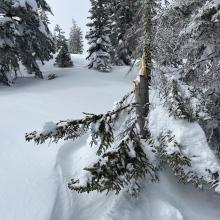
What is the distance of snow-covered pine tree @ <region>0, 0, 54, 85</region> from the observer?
15570 millimetres

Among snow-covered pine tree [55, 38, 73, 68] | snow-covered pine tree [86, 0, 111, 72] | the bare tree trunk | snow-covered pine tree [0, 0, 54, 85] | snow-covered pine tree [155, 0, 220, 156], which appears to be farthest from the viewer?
snow-covered pine tree [55, 38, 73, 68]

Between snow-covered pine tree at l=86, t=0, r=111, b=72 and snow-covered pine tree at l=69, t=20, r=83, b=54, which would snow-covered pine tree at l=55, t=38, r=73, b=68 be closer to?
snow-covered pine tree at l=86, t=0, r=111, b=72

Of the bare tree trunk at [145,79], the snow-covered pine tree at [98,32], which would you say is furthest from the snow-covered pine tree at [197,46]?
the snow-covered pine tree at [98,32]

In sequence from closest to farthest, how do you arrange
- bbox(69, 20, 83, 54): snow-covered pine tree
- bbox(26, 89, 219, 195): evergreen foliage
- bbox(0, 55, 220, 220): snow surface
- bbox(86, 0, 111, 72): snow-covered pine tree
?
bbox(26, 89, 219, 195): evergreen foliage → bbox(0, 55, 220, 220): snow surface → bbox(86, 0, 111, 72): snow-covered pine tree → bbox(69, 20, 83, 54): snow-covered pine tree

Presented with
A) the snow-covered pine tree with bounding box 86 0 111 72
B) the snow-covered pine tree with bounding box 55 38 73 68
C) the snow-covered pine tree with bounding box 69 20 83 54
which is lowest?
the snow-covered pine tree with bounding box 69 20 83 54

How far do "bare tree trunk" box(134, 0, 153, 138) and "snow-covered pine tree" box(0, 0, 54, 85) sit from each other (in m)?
9.96

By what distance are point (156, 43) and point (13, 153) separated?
3.33 m

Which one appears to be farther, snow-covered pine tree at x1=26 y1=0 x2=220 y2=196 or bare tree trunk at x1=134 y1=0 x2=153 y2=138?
bare tree trunk at x1=134 y1=0 x2=153 y2=138

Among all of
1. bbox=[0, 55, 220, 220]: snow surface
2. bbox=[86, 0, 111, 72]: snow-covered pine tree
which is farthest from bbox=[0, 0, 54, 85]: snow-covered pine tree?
bbox=[86, 0, 111, 72]: snow-covered pine tree

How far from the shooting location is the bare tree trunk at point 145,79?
6.33 meters

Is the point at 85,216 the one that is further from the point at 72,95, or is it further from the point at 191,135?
the point at 72,95

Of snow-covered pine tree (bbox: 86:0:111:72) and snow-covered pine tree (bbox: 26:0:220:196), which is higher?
snow-covered pine tree (bbox: 26:0:220:196)

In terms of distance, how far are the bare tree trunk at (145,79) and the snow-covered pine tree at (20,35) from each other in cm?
996

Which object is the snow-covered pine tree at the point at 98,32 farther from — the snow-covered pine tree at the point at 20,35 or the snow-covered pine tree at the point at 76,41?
the snow-covered pine tree at the point at 76,41
